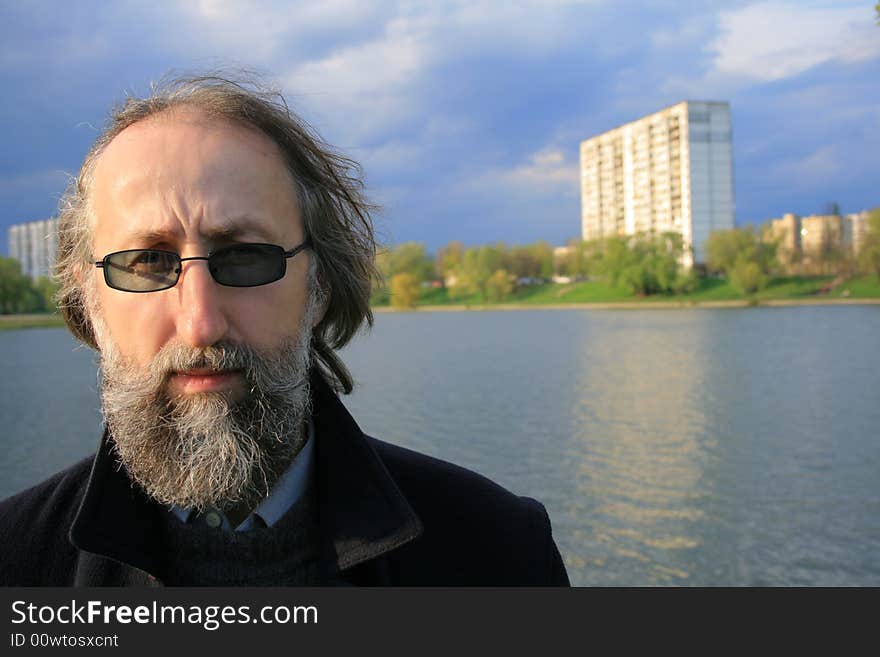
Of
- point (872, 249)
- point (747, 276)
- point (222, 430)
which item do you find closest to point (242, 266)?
point (222, 430)

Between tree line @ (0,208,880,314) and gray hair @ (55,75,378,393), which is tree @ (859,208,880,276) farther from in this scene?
gray hair @ (55,75,378,393)

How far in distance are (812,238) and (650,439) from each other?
93.5 m

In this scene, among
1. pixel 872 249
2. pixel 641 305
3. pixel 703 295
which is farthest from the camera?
pixel 703 295

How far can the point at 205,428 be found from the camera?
1.93 metres

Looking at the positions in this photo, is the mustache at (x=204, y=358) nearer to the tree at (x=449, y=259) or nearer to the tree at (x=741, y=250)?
the tree at (x=741, y=250)

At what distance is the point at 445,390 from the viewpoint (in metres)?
23.4

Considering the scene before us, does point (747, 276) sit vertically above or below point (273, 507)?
above

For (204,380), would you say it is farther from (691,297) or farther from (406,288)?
(406,288)

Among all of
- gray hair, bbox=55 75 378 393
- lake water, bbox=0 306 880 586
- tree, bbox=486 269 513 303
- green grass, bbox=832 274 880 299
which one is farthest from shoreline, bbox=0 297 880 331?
gray hair, bbox=55 75 378 393

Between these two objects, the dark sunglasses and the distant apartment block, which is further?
the distant apartment block

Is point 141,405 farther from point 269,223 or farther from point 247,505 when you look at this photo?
point 269,223

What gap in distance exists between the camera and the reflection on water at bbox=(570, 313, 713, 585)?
32.0 ft
